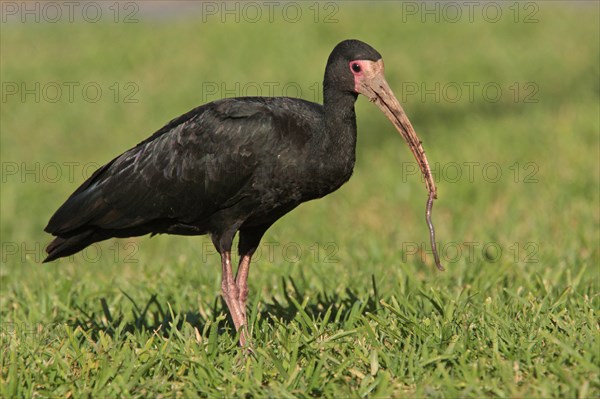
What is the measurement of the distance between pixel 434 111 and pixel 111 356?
8466 millimetres

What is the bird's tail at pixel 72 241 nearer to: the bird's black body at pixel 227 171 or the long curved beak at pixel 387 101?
the bird's black body at pixel 227 171

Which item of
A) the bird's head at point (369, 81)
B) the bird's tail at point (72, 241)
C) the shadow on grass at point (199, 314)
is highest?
the bird's head at point (369, 81)

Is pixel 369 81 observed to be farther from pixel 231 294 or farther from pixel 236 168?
pixel 231 294

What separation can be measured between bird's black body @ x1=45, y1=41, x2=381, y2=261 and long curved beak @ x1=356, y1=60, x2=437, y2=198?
80mm

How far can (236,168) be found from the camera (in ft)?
16.7

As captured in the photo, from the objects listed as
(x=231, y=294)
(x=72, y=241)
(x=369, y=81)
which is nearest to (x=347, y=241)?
(x=231, y=294)

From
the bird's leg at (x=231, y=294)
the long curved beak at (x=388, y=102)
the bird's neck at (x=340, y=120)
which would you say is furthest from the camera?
the bird's leg at (x=231, y=294)

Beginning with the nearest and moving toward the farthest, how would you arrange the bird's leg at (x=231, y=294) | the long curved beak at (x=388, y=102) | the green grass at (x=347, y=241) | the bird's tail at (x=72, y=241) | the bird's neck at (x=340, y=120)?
the green grass at (x=347, y=241) → the long curved beak at (x=388, y=102) → the bird's neck at (x=340, y=120) → the bird's leg at (x=231, y=294) → the bird's tail at (x=72, y=241)

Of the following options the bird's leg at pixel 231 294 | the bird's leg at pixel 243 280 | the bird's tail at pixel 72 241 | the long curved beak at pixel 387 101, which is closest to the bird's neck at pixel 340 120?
the long curved beak at pixel 387 101

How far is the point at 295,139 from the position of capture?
5.08 m

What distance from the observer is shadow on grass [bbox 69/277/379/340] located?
18.6 feet

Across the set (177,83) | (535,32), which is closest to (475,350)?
(177,83)

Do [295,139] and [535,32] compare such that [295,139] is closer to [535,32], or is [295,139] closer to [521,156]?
[521,156]

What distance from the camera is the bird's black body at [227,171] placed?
16.6 feet
